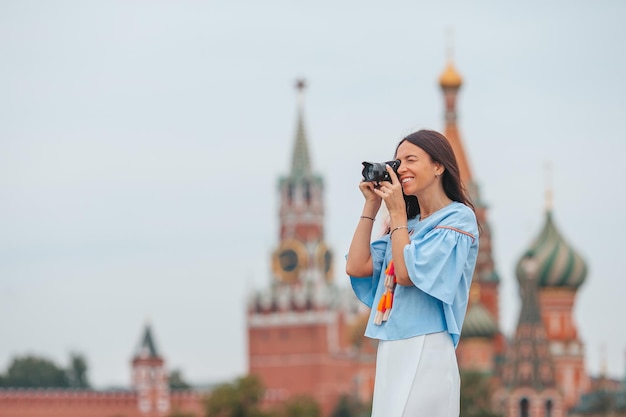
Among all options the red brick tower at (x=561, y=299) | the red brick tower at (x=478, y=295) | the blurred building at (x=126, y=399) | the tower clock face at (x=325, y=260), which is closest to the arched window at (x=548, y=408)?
the red brick tower at (x=478, y=295)

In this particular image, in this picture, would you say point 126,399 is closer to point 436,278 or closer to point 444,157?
point 444,157

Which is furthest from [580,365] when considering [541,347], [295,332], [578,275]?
[295,332]

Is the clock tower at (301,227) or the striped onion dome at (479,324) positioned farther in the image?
the clock tower at (301,227)

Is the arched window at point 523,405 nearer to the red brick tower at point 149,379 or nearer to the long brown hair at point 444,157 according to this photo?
the red brick tower at point 149,379

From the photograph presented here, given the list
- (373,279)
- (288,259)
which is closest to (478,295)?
(288,259)

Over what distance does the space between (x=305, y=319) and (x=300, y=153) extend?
765cm

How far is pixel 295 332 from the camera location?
75.7 m

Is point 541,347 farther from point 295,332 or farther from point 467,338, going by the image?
point 295,332

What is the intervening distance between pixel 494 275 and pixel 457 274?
64.8 m

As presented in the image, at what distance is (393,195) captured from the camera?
18.5ft

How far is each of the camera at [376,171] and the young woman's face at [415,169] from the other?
6cm

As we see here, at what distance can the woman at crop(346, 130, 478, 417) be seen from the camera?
18.2 feet

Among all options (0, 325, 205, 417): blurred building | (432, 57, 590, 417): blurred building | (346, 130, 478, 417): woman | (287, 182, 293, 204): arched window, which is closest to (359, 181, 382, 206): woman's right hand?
(346, 130, 478, 417): woman

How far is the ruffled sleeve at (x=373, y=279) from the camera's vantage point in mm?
5918
